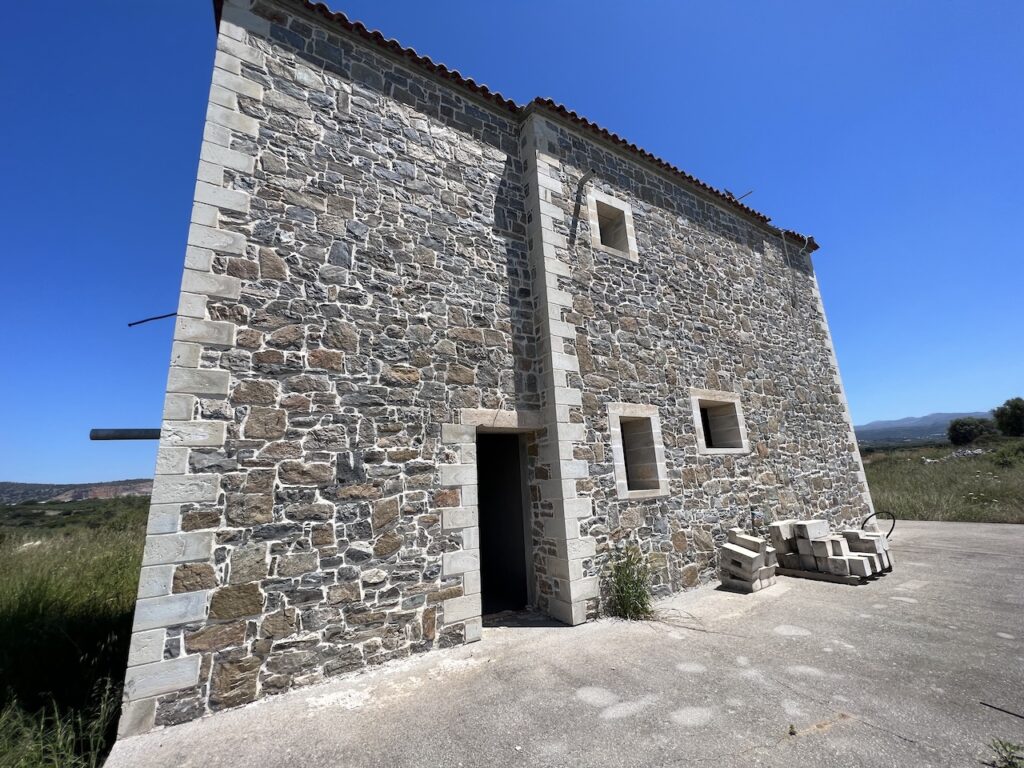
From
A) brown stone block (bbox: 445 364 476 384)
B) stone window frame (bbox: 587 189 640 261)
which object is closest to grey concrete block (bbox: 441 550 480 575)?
brown stone block (bbox: 445 364 476 384)

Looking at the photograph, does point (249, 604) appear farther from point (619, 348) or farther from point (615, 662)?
point (619, 348)

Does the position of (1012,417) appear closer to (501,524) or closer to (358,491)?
(501,524)

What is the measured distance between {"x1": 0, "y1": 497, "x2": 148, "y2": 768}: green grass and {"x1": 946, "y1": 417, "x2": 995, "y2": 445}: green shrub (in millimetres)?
45591

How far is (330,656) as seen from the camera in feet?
12.4

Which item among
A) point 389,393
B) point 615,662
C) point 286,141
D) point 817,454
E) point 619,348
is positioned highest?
point 286,141

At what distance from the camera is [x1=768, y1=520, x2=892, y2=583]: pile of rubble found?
20.0ft

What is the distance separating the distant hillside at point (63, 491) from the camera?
3058 centimetres

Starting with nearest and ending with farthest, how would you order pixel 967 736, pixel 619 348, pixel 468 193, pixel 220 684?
1. pixel 967 736
2. pixel 220 684
3. pixel 468 193
4. pixel 619 348

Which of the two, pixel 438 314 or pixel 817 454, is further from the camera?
pixel 817 454

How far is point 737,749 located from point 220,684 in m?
3.79

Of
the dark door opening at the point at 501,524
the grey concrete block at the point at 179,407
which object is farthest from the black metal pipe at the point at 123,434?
the dark door opening at the point at 501,524

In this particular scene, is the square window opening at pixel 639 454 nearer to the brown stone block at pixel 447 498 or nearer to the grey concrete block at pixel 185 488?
the brown stone block at pixel 447 498

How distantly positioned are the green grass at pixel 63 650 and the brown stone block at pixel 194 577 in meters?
0.87

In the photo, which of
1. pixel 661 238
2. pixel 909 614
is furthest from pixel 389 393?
pixel 909 614
